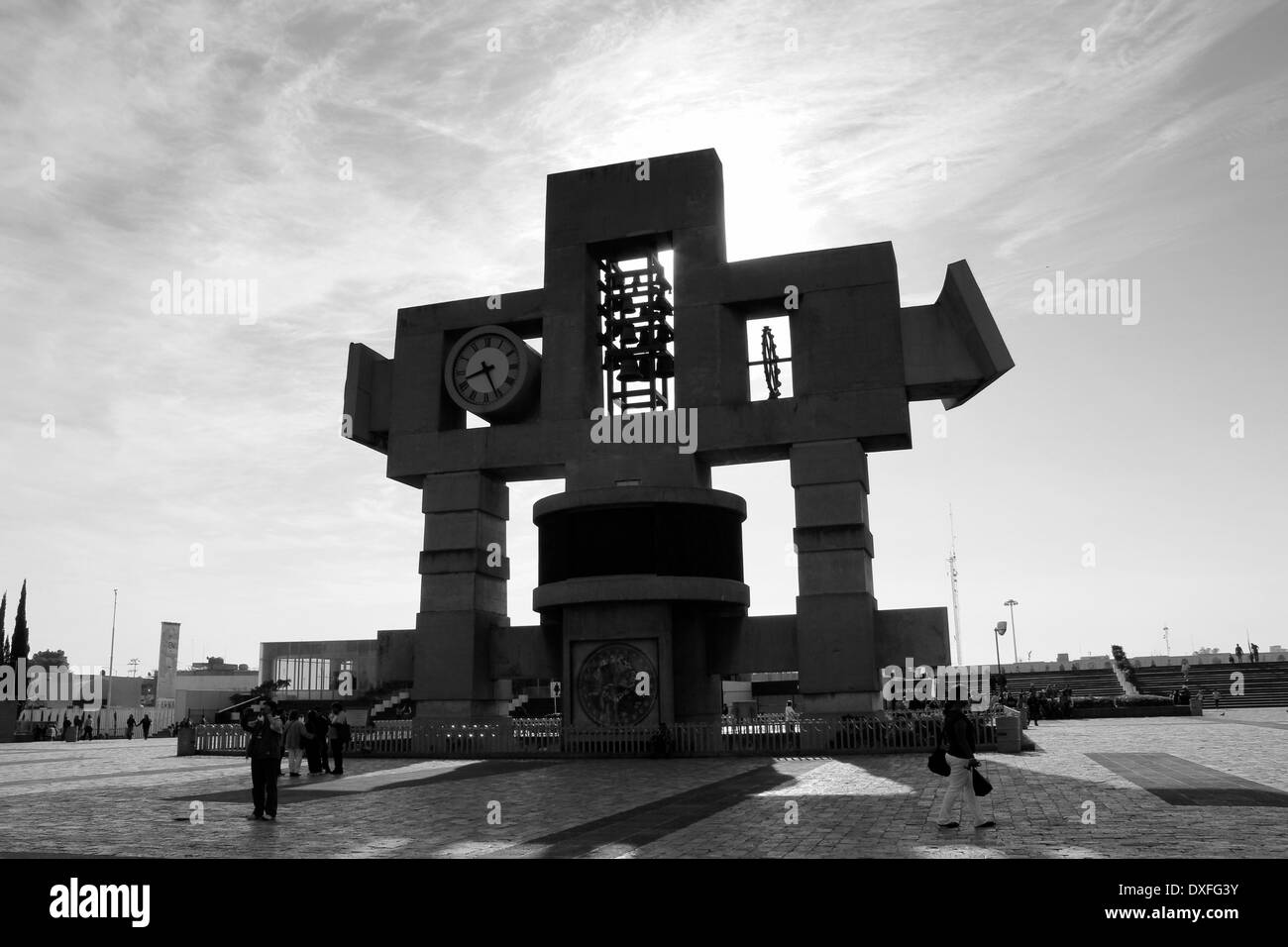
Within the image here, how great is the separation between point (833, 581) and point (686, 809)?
18.2m

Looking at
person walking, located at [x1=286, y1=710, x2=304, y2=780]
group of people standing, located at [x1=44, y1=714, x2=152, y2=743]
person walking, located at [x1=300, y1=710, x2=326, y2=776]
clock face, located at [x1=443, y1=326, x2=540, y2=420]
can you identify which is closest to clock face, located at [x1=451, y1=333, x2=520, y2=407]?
clock face, located at [x1=443, y1=326, x2=540, y2=420]

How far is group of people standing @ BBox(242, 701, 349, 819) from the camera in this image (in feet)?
55.0

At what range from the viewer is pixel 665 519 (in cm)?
3419

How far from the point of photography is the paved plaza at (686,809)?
41.1ft

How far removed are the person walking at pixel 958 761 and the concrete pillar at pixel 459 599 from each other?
2552cm

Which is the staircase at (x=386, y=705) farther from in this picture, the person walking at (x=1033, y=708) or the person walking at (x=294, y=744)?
the person walking at (x=294, y=744)

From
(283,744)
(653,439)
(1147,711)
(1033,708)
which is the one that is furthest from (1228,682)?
(283,744)

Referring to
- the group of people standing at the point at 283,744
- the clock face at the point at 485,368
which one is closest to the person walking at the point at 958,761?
the group of people standing at the point at 283,744

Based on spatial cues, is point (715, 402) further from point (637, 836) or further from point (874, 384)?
point (637, 836)
